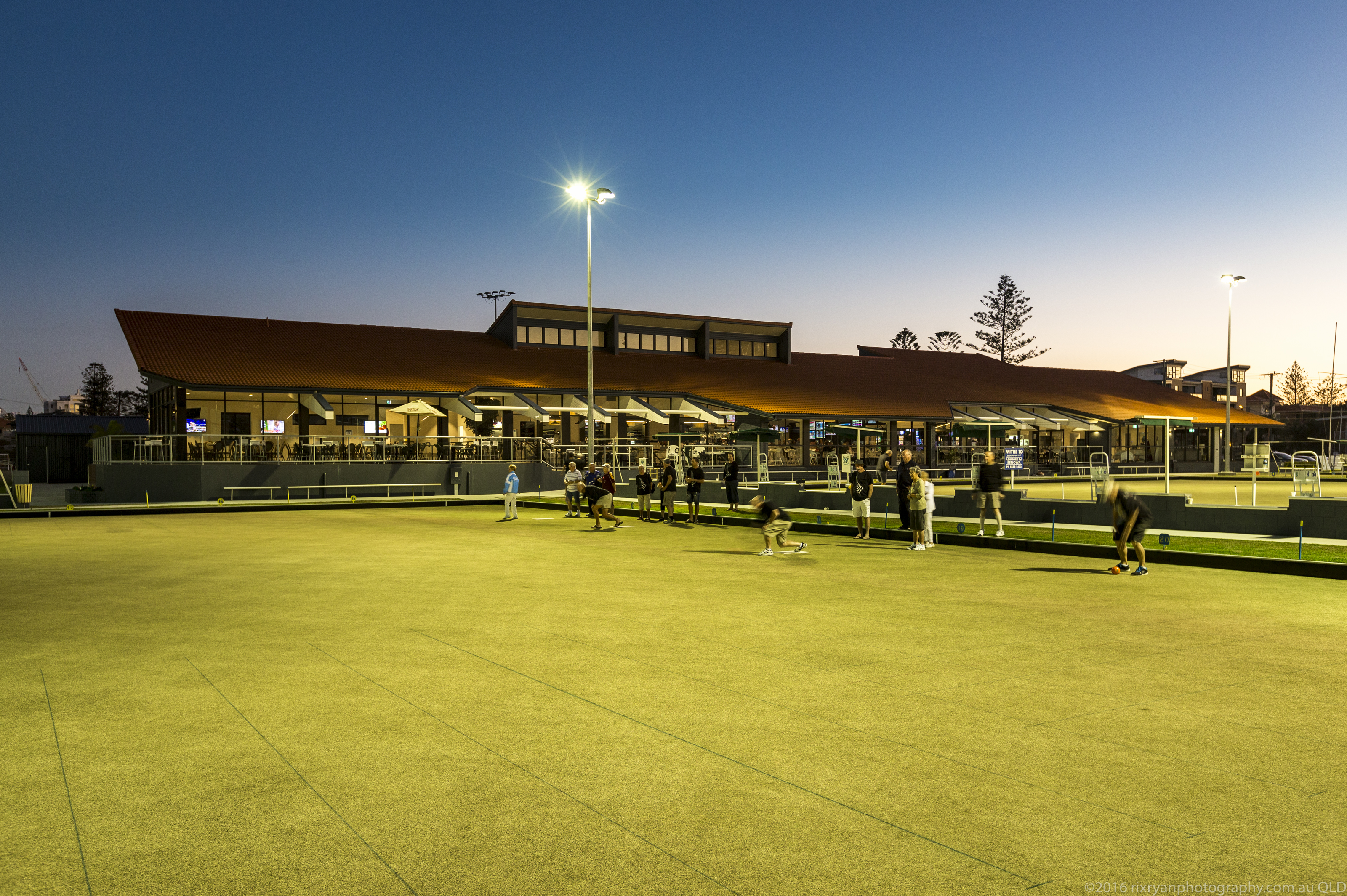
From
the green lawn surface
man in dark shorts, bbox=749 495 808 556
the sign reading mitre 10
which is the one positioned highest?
the sign reading mitre 10

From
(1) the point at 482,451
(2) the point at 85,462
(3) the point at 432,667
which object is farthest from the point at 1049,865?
(2) the point at 85,462

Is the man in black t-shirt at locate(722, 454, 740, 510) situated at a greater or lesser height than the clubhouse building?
lesser

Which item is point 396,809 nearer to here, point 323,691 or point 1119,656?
point 323,691

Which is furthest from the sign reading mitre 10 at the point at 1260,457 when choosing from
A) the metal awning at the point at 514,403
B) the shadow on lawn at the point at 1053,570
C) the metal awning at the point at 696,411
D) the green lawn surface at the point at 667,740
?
the metal awning at the point at 514,403

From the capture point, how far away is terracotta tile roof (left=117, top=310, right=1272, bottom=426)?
40938mm

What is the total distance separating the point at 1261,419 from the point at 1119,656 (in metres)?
62.0

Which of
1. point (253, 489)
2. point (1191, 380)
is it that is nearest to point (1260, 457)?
point (253, 489)

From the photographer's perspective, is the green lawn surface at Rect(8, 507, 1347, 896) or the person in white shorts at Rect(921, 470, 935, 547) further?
the person in white shorts at Rect(921, 470, 935, 547)

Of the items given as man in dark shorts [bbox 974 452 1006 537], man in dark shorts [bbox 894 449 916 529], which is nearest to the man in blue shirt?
man in dark shorts [bbox 894 449 916 529]

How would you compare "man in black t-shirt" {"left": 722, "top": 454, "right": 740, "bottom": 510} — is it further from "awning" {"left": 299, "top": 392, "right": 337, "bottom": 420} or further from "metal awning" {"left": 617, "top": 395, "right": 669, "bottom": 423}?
"awning" {"left": 299, "top": 392, "right": 337, "bottom": 420}

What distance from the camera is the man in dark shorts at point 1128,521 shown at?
1366 centimetres

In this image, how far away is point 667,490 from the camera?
24.9m

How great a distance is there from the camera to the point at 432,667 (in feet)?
25.8

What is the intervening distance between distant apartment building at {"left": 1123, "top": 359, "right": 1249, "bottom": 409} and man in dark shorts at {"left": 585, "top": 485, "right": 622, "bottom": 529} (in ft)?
221
